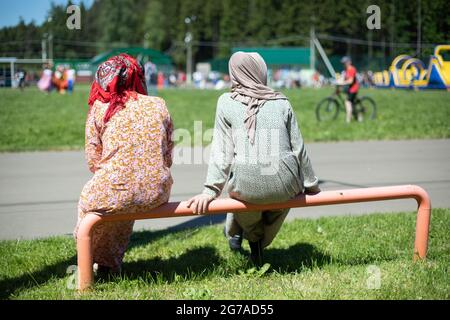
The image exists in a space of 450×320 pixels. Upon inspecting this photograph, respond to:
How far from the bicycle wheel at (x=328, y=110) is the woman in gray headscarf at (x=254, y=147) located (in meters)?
12.3

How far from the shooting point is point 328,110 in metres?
15.9

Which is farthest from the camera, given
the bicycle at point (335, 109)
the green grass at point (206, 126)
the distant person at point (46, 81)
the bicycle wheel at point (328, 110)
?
the distant person at point (46, 81)

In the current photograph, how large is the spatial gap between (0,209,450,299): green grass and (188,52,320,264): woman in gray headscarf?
1.94ft

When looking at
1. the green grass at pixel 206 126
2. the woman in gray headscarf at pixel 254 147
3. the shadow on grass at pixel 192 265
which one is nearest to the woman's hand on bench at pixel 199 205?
the woman in gray headscarf at pixel 254 147

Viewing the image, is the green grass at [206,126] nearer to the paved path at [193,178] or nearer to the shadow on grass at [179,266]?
the paved path at [193,178]

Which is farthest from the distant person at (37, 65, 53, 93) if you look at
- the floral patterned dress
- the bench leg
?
the bench leg

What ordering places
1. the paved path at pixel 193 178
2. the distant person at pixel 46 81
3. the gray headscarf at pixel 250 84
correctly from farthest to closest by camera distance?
the distant person at pixel 46 81 < the paved path at pixel 193 178 < the gray headscarf at pixel 250 84

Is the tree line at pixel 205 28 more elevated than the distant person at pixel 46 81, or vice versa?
the tree line at pixel 205 28

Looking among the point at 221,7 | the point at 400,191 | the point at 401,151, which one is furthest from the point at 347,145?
the point at 221,7

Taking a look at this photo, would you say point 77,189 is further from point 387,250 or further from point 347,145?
point 347,145

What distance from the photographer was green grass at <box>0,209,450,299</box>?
11.0 feet

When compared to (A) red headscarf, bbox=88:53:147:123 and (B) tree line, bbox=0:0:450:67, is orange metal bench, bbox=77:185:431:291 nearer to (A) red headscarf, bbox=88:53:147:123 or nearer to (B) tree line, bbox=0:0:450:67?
(A) red headscarf, bbox=88:53:147:123

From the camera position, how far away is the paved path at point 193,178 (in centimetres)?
570

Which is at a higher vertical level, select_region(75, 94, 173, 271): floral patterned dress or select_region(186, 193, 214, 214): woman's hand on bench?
select_region(75, 94, 173, 271): floral patterned dress
